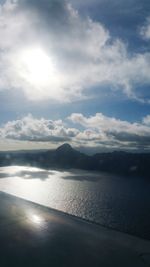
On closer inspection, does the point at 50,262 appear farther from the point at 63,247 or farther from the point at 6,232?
the point at 6,232

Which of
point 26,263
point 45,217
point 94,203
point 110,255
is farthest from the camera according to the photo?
point 94,203

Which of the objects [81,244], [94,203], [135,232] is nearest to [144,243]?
[81,244]

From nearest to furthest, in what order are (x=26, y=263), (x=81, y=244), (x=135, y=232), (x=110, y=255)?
(x=26, y=263) < (x=110, y=255) < (x=81, y=244) < (x=135, y=232)

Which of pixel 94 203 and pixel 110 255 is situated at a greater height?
pixel 110 255

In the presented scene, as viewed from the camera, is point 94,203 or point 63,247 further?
point 94,203

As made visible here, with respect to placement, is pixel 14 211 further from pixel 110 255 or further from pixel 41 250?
pixel 110 255

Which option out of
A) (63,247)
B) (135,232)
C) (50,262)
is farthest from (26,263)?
(135,232)
